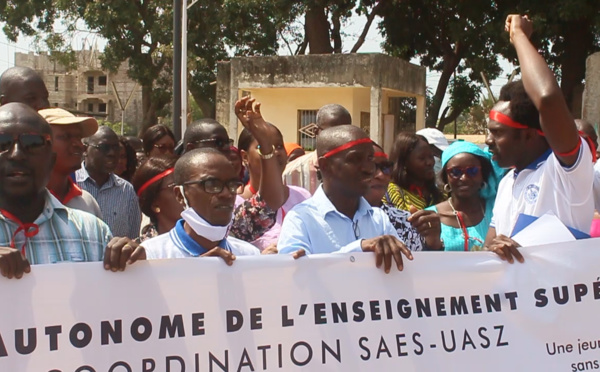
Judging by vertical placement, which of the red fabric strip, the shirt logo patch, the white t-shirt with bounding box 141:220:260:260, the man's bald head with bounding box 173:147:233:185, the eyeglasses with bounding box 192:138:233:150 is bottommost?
the white t-shirt with bounding box 141:220:260:260

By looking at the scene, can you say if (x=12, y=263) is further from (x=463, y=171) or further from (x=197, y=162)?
(x=463, y=171)

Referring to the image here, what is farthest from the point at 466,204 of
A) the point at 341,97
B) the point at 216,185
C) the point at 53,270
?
the point at 341,97

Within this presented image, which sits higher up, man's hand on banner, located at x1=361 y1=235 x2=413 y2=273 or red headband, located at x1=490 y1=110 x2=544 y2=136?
red headband, located at x1=490 y1=110 x2=544 y2=136

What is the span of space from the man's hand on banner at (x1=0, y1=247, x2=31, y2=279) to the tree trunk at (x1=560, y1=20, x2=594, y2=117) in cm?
1809

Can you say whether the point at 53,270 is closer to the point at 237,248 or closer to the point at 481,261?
the point at 237,248

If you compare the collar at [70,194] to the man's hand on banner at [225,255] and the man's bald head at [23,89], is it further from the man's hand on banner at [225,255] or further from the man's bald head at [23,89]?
the man's hand on banner at [225,255]

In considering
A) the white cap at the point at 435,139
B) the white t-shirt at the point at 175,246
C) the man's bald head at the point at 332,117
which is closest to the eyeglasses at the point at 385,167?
the man's bald head at the point at 332,117

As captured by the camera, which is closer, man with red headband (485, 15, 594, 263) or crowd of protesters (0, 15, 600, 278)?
crowd of protesters (0, 15, 600, 278)

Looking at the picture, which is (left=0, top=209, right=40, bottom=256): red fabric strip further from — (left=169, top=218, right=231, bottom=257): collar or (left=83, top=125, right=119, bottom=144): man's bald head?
(left=83, top=125, right=119, bottom=144): man's bald head

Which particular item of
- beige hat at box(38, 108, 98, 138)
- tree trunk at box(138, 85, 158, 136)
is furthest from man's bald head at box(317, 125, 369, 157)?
tree trunk at box(138, 85, 158, 136)

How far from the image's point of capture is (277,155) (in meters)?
4.38

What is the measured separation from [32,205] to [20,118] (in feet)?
1.02

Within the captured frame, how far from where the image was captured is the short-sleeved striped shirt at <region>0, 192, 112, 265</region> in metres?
2.63

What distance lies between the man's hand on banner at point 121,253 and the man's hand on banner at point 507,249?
4.73ft
